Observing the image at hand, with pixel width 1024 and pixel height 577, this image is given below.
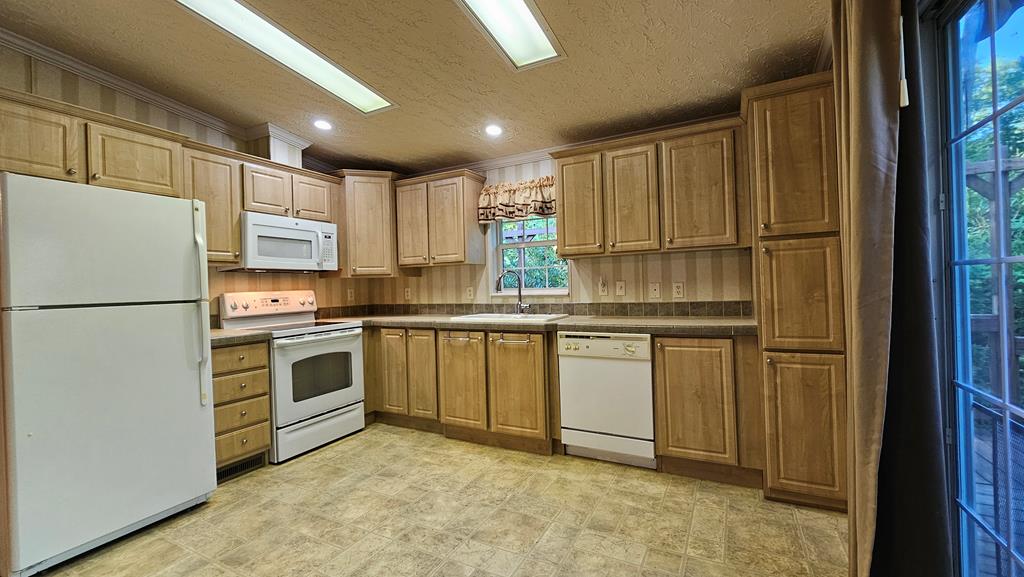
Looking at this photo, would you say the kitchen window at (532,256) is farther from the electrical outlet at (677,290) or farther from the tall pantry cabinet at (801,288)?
the tall pantry cabinet at (801,288)

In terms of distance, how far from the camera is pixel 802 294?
213 centimetres

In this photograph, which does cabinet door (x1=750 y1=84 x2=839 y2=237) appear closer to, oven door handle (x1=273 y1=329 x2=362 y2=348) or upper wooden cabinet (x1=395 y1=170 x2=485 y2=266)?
upper wooden cabinet (x1=395 y1=170 x2=485 y2=266)

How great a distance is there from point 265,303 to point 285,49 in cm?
190

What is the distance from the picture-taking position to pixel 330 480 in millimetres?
2613

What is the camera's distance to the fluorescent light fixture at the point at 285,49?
6.23 ft

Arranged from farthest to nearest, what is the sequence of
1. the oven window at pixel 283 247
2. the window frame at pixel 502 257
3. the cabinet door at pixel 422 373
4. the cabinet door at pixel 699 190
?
the window frame at pixel 502 257 → the cabinet door at pixel 422 373 → the oven window at pixel 283 247 → the cabinet door at pixel 699 190

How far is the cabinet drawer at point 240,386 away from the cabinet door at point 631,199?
2.55 m

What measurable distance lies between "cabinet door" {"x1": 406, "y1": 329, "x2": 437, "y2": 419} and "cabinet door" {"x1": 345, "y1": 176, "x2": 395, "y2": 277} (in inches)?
32.2

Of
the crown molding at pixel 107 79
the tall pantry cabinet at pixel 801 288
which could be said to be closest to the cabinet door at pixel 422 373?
the crown molding at pixel 107 79

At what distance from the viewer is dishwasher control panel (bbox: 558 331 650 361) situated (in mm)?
2604

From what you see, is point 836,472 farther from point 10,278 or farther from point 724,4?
point 10,278

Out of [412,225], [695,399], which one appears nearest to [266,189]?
[412,225]

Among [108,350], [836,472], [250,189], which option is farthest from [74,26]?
[836,472]

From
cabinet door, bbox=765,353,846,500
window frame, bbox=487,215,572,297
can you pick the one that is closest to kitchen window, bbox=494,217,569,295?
window frame, bbox=487,215,572,297
